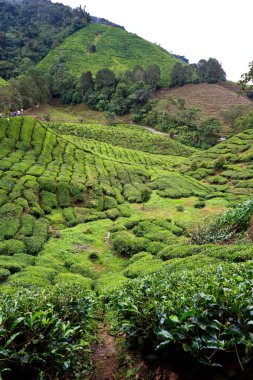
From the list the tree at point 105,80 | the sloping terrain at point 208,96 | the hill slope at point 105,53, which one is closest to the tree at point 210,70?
the sloping terrain at point 208,96

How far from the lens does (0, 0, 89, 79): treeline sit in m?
119

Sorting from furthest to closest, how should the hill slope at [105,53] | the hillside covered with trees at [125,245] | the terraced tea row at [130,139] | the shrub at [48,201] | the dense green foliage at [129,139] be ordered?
1. the hill slope at [105,53]
2. the terraced tea row at [130,139]
3. the dense green foliage at [129,139]
4. the shrub at [48,201]
5. the hillside covered with trees at [125,245]

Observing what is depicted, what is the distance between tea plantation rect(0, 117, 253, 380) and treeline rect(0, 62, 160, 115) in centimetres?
2518

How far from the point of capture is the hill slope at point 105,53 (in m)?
124

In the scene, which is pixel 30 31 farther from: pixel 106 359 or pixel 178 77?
pixel 106 359

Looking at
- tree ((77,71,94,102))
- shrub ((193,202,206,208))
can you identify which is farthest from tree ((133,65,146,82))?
shrub ((193,202,206,208))

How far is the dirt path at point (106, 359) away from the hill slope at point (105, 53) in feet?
371

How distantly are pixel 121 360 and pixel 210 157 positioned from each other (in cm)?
4499

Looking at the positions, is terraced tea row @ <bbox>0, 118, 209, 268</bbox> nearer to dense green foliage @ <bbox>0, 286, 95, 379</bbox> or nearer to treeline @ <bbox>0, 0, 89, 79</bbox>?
dense green foliage @ <bbox>0, 286, 95, 379</bbox>

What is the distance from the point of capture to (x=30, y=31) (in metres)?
138

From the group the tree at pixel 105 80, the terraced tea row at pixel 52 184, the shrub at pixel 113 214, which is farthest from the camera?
the tree at pixel 105 80

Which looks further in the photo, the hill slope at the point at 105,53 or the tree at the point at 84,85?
the hill slope at the point at 105,53

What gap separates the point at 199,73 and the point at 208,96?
57.4 ft

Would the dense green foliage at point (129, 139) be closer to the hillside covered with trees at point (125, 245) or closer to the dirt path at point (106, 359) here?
the hillside covered with trees at point (125, 245)
